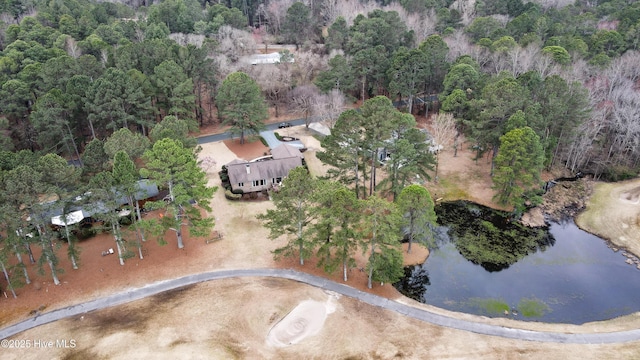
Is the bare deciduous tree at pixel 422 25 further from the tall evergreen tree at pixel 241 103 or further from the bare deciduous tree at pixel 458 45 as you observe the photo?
the tall evergreen tree at pixel 241 103

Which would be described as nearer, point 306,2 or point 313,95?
point 313,95

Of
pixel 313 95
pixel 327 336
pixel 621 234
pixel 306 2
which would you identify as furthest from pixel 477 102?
pixel 306 2

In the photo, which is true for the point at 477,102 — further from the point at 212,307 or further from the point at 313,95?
the point at 212,307

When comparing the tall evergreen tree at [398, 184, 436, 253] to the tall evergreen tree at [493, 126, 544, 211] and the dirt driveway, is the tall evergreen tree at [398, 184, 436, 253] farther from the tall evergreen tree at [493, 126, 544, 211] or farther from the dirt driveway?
the tall evergreen tree at [493, 126, 544, 211]

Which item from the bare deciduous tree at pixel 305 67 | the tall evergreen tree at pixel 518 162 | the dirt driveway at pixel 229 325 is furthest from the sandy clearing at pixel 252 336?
the bare deciduous tree at pixel 305 67

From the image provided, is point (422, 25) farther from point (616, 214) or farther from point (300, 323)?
Result: point (300, 323)

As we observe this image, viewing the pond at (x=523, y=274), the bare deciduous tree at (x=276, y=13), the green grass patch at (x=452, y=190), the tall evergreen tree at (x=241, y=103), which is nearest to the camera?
the pond at (x=523, y=274)
